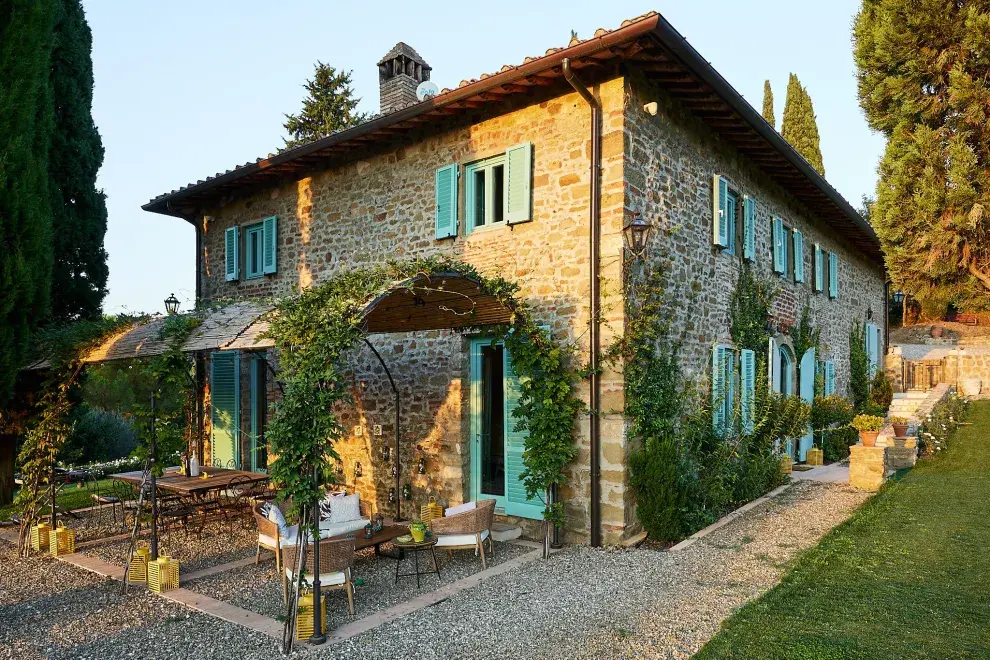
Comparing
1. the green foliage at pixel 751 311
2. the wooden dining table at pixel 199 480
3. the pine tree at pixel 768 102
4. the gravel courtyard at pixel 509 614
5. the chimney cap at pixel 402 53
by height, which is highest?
the pine tree at pixel 768 102

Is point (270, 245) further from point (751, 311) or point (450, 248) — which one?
point (751, 311)

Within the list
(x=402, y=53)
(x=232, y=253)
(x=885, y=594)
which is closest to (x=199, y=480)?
(x=232, y=253)

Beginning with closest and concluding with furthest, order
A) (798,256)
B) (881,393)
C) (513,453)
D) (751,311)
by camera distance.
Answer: (513,453), (751,311), (798,256), (881,393)

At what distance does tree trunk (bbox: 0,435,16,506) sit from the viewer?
9.54 meters

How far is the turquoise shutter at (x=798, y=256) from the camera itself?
11531mm

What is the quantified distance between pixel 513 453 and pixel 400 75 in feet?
21.8

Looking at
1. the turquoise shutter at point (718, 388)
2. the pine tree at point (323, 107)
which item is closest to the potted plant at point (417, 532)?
the turquoise shutter at point (718, 388)

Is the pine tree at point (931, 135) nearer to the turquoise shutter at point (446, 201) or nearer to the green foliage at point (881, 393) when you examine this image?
the green foliage at point (881, 393)

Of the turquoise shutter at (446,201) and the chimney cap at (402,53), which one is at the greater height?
the chimney cap at (402,53)

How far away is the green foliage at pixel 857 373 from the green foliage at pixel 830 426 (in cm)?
277

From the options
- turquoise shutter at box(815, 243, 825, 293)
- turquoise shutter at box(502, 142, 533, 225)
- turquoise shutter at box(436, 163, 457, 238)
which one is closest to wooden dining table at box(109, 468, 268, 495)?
turquoise shutter at box(436, 163, 457, 238)

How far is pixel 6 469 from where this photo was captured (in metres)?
9.58

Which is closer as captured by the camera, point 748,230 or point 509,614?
point 509,614

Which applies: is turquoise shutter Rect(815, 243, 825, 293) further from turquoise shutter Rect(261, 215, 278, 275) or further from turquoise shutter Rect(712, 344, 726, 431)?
turquoise shutter Rect(261, 215, 278, 275)
